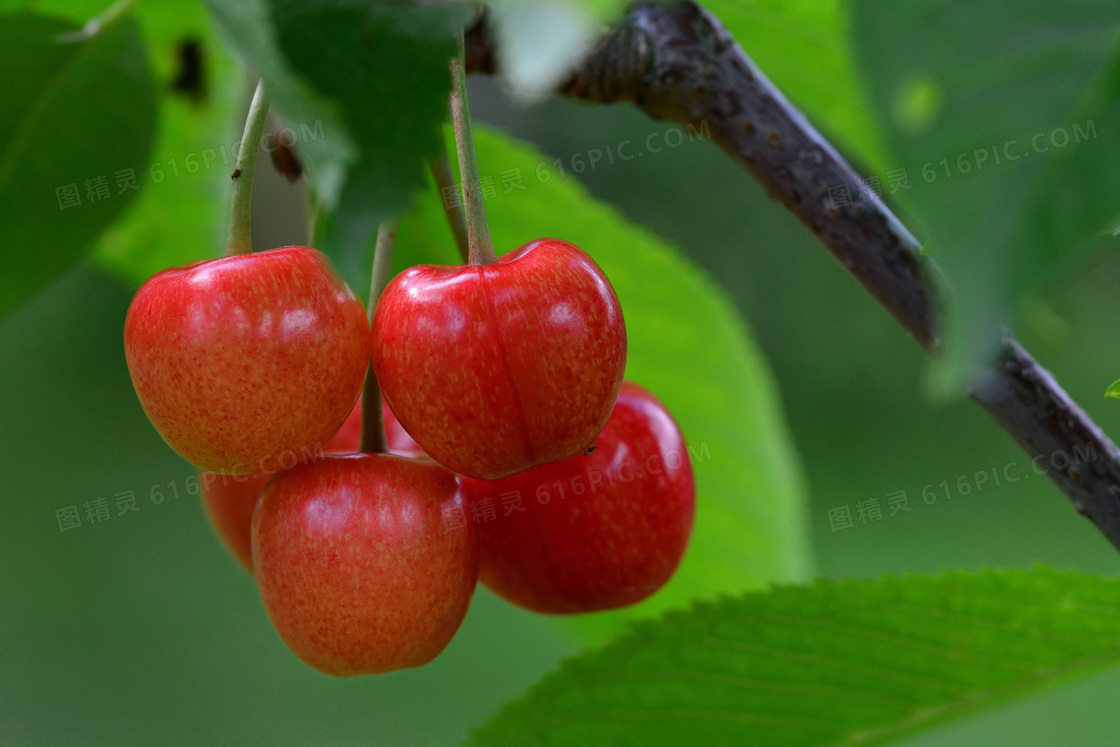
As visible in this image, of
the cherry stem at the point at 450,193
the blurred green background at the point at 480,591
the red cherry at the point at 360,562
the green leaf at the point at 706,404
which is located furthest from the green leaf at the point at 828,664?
the blurred green background at the point at 480,591

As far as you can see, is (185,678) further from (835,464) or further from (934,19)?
(934,19)

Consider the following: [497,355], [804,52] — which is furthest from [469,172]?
[804,52]

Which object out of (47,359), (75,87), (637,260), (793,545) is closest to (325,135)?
(75,87)

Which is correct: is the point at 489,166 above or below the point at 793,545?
above

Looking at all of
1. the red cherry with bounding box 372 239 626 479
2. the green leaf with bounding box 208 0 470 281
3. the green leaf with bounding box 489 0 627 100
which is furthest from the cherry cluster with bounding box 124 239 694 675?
the green leaf with bounding box 489 0 627 100

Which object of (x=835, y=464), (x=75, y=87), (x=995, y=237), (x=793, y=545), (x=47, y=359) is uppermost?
(x=995, y=237)

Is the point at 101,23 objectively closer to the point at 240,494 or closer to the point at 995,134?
the point at 240,494
